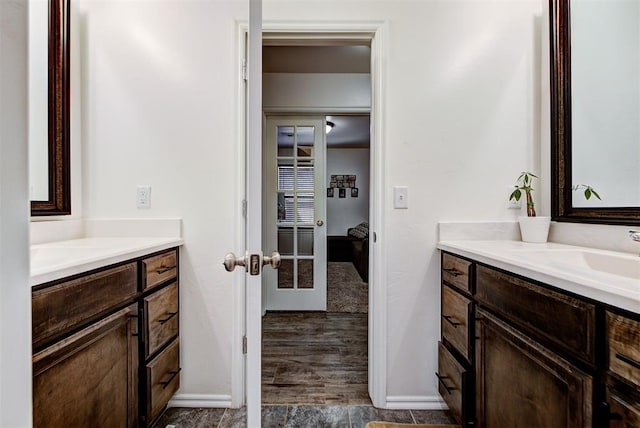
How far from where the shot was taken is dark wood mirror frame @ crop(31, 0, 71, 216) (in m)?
1.54

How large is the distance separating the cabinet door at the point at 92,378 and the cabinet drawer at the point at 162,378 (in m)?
0.08

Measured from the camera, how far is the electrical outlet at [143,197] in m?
1.76

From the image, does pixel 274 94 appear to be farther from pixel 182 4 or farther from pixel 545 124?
pixel 545 124

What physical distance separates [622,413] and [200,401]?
1785mm

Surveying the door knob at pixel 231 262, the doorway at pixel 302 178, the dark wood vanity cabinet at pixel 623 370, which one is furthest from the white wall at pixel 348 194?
the dark wood vanity cabinet at pixel 623 370

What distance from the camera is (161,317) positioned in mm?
A: 1548

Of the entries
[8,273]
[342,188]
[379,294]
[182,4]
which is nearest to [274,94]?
[182,4]

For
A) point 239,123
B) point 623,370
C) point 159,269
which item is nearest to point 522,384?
point 623,370

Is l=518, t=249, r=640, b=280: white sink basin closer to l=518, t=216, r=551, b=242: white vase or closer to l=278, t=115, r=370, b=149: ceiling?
A: l=518, t=216, r=551, b=242: white vase

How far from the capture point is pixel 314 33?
1775 mm

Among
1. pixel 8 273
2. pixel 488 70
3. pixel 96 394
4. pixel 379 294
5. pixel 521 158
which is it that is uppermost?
pixel 488 70

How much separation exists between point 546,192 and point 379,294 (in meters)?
1.02

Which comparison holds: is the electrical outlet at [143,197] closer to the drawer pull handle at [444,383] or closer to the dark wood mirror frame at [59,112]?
the dark wood mirror frame at [59,112]

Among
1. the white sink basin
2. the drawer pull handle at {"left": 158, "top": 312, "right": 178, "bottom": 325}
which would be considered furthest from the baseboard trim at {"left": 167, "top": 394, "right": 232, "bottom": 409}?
the white sink basin
